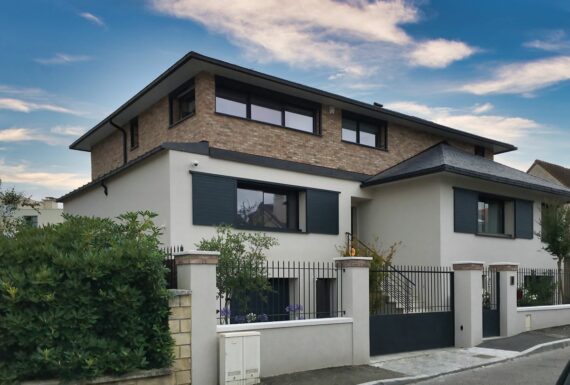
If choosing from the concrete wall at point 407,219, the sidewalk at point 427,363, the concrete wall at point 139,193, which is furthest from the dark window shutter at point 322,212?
the sidewalk at point 427,363

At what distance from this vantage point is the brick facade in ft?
44.5

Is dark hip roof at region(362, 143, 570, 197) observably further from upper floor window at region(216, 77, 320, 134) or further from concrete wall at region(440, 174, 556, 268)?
upper floor window at region(216, 77, 320, 134)

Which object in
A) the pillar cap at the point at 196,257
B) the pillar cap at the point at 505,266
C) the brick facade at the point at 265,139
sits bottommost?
the pillar cap at the point at 505,266

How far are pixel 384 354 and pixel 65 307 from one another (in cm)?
681

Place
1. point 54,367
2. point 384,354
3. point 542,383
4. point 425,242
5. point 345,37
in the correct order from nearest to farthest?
point 54,367 → point 542,383 → point 384,354 → point 345,37 → point 425,242

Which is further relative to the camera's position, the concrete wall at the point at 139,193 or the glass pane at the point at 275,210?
the glass pane at the point at 275,210

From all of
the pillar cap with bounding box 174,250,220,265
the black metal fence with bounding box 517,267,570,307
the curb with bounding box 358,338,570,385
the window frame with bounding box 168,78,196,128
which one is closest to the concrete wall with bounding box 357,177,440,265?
the black metal fence with bounding box 517,267,570,307

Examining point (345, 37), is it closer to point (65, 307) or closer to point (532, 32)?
point (532, 32)

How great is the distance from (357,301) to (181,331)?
379 centimetres

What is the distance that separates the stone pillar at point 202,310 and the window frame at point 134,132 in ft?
36.4

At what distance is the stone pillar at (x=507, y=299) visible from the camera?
43.4 feet

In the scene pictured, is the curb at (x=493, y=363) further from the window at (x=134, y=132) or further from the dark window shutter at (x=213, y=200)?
the window at (x=134, y=132)

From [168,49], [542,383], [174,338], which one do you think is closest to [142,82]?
[168,49]

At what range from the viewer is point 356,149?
16.9m
